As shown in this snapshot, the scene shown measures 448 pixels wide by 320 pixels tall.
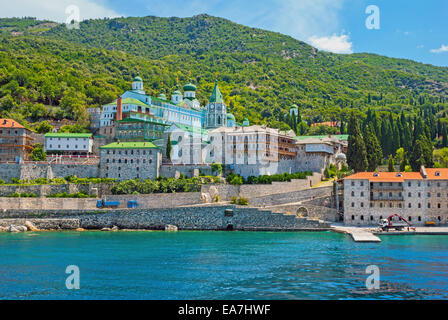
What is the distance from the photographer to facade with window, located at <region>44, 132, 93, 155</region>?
70.7m

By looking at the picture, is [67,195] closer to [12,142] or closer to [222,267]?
[12,142]

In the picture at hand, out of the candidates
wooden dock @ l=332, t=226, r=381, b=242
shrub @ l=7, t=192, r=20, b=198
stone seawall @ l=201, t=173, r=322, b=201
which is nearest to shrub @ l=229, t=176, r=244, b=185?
stone seawall @ l=201, t=173, r=322, b=201

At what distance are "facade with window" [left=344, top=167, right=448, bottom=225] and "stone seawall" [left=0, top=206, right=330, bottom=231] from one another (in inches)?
191

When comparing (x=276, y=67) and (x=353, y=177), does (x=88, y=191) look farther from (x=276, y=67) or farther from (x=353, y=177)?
(x=276, y=67)

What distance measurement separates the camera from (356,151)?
217 ft

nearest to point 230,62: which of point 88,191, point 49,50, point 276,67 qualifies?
point 276,67

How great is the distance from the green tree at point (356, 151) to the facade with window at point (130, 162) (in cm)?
2635

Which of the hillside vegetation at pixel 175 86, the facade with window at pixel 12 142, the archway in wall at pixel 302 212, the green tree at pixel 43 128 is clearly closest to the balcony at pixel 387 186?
the archway in wall at pixel 302 212

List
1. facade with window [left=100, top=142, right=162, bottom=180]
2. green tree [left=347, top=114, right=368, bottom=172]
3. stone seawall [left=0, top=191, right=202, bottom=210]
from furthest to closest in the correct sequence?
facade with window [left=100, top=142, right=162, bottom=180] < green tree [left=347, top=114, right=368, bottom=172] < stone seawall [left=0, top=191, right=202, bottom=210]

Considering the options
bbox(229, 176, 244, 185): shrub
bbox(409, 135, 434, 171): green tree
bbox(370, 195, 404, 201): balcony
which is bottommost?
bbox(370, 195, 404, 201): balcony

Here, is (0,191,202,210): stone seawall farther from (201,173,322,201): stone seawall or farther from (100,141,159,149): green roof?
(100,141,159,149): green roof

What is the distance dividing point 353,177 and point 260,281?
34.2 m

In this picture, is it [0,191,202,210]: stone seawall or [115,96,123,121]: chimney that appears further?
[115,96,123,121]: chimney
